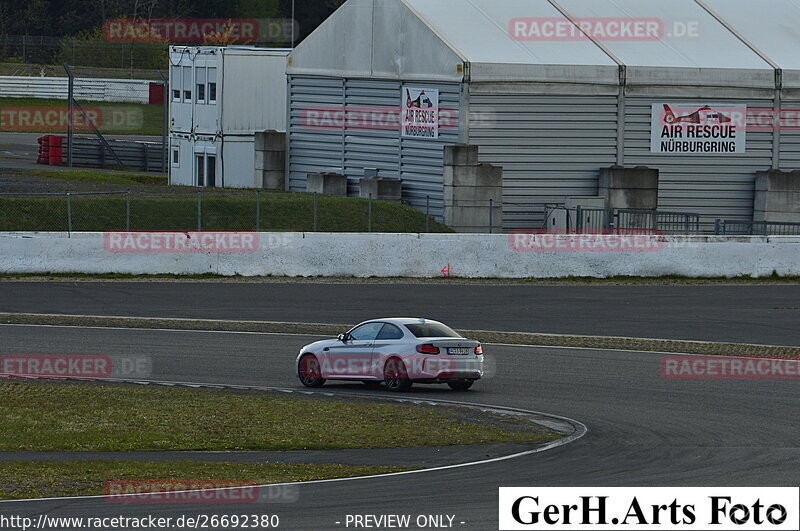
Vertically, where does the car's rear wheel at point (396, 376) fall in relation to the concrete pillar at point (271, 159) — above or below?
below

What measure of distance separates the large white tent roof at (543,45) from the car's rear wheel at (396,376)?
76.6 ft

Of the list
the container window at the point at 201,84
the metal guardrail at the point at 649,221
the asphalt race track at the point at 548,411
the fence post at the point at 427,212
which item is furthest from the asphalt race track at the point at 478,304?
the container window at the point at 201,84

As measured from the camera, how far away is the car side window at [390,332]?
22672 mm

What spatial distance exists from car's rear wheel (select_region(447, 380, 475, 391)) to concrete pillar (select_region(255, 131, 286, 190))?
29883 mm

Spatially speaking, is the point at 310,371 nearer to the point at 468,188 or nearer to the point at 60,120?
the point at 468,188

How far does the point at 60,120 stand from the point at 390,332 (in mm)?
62600

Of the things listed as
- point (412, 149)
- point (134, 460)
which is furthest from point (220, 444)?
point (412, 149)

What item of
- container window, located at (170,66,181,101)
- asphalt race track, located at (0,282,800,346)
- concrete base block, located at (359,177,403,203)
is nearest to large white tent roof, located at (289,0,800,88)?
concrete base block, located at (359,177,403,203)

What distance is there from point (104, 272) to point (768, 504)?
87.0 feet

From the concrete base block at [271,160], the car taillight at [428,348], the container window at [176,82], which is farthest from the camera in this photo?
the container window at [176,82]

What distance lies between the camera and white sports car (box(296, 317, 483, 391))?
22328 millimetres

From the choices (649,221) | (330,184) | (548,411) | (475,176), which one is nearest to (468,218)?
(475,176)

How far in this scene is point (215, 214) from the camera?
41688mm

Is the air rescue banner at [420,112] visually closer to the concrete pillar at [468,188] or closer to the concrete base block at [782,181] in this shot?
the concrete pillar at [468,188]
